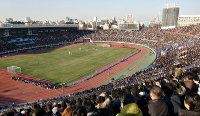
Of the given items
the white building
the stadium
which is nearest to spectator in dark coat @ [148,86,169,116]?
the stadium

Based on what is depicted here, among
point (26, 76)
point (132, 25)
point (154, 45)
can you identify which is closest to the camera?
point (26, 76)

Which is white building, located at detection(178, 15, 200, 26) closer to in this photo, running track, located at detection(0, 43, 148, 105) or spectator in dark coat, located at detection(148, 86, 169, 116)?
running track, located at detection(0, 43, 148, 105)

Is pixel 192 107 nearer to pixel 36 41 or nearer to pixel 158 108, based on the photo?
pixel 158 108

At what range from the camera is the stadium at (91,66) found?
1488 centimetres

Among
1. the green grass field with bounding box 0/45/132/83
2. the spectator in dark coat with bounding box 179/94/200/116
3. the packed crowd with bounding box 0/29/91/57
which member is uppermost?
the spectator in dark coat with bounding box 179/94/200/116

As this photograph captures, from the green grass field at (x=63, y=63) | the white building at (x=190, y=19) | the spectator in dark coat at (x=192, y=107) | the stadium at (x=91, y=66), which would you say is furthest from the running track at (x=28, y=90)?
the white building at (x=190, y=19)

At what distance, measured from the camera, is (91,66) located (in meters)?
56.2

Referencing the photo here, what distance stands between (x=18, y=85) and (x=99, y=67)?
1810 centimetres

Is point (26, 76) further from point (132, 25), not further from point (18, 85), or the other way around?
point (132, 25)

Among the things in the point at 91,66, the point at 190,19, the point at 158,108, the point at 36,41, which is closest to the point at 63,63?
the point at 91,66

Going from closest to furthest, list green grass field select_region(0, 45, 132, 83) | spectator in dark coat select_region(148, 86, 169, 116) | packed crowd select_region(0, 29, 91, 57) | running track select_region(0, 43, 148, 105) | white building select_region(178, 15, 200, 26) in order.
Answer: spectator in dark coat select_region(148, 86, 169, 116) < running track select_region(0, 43, 148, 105) < green grass field select_region(0, 45, 132, 83) < packed crowd select_region(0, 29, 91, 57) < white building select_region(178, 15, 200, 26)

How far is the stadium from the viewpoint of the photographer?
1488cm

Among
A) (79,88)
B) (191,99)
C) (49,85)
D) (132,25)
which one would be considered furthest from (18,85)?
(132,25)

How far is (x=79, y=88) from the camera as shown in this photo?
132ft
